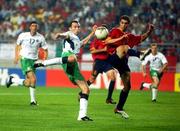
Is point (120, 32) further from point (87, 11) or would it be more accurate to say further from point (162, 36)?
point (87, 11)

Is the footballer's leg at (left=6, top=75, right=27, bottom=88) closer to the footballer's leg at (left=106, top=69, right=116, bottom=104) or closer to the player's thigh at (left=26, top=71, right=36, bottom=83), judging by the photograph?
the player's thigh at (left=26, top=71, right=36, bottom=83)

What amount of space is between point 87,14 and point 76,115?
22.5m

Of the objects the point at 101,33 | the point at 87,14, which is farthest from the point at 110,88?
the point at 87,14

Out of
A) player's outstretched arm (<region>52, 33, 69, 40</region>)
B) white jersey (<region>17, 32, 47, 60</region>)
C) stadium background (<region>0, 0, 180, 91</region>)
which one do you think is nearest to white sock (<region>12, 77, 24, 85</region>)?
white jersey (<region>17, 32, 47, 60</region>)

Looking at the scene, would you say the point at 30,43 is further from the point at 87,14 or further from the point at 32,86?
the point at 87,14

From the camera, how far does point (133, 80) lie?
3459 cm

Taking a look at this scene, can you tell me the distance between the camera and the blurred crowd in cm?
3875

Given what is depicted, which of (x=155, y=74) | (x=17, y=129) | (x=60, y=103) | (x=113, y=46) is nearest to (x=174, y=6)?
(x=155, y=74)

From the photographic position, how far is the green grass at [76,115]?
15.8 meters

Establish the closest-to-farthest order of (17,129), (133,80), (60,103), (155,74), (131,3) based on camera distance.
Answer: (17,129), (60,103), (155,74), (133,80), (131,3)

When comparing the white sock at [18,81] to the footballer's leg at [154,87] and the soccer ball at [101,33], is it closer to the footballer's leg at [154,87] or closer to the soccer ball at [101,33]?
the footballer's leg at [154,87]

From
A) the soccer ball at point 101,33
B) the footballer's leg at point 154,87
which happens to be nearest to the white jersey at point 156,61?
the footballer's leg at point 154,87

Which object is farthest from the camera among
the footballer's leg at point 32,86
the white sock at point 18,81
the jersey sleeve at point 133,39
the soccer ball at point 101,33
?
the white sock at point 18,81

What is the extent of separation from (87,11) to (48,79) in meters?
6.85
